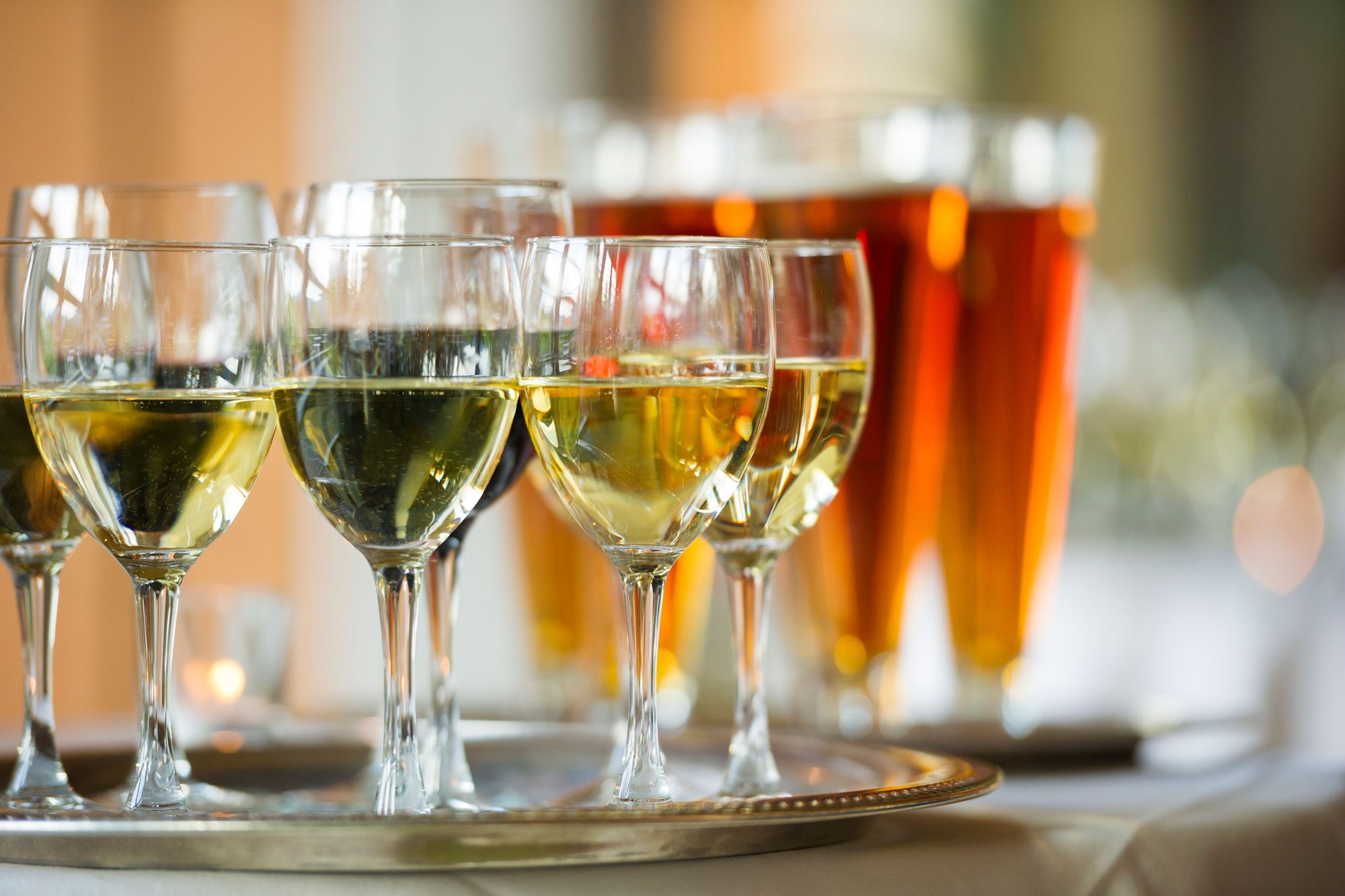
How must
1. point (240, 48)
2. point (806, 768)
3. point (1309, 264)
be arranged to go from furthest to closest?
1. point (1309, 264)
2. point (240, 48)
3. point (806, 768)

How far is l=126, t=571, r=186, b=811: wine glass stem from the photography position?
0.56 m

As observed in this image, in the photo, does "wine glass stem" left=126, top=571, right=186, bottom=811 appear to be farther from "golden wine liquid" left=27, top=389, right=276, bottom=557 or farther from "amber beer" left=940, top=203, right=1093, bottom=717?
"amber beer" left=940, top=203, right=1093, bottom=717

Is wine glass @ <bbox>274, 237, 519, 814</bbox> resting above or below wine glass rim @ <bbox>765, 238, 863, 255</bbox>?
below

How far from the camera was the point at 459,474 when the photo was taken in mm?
533

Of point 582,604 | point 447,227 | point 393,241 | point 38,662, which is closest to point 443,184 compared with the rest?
point 447,227

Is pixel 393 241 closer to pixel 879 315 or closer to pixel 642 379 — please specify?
pixel 642 379

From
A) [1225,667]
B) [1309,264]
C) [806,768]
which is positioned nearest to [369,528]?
[806,768]

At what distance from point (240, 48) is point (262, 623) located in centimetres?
184

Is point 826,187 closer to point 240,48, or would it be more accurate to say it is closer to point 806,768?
point 806,768

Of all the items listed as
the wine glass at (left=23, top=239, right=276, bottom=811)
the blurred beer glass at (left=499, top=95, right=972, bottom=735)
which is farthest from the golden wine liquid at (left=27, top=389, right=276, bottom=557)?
the blurred beer glass at (left=499, top=95, right=972, bottom=735)

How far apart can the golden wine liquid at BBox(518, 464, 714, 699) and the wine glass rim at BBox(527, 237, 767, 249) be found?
41cm

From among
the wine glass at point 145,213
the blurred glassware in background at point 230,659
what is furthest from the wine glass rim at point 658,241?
the blurred glassware in background at point 230,659

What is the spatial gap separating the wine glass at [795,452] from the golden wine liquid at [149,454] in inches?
6.9

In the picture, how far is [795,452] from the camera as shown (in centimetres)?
61
